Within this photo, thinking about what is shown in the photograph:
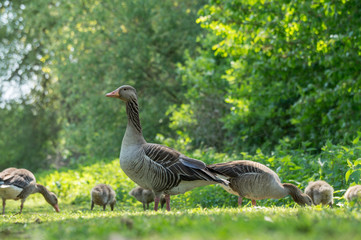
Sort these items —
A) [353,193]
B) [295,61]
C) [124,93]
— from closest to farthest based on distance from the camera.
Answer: [353,193] < [124,93] < [295,61]

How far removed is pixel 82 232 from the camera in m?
4.37

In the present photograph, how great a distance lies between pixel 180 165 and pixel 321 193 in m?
2.73

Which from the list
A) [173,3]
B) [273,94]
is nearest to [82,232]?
[273,94]

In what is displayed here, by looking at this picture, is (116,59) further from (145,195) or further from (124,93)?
(124,93)

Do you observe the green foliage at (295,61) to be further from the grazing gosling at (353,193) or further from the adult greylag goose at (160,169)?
the adult greylag goose at (160,169)

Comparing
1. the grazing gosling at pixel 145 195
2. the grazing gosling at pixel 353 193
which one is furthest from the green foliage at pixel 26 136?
the grazing gosling at pixel 353 193

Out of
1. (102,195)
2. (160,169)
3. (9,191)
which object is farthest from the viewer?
(102,195)

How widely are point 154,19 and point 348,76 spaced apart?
15.6 m

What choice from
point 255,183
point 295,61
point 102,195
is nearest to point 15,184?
point 102,195

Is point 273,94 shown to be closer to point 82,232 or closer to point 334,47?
point 334,47

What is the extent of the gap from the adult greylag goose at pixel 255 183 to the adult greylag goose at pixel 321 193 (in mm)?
205

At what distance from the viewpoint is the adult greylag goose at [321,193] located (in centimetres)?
830

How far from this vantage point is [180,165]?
802 centimetres

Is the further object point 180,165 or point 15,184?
point 15,184
